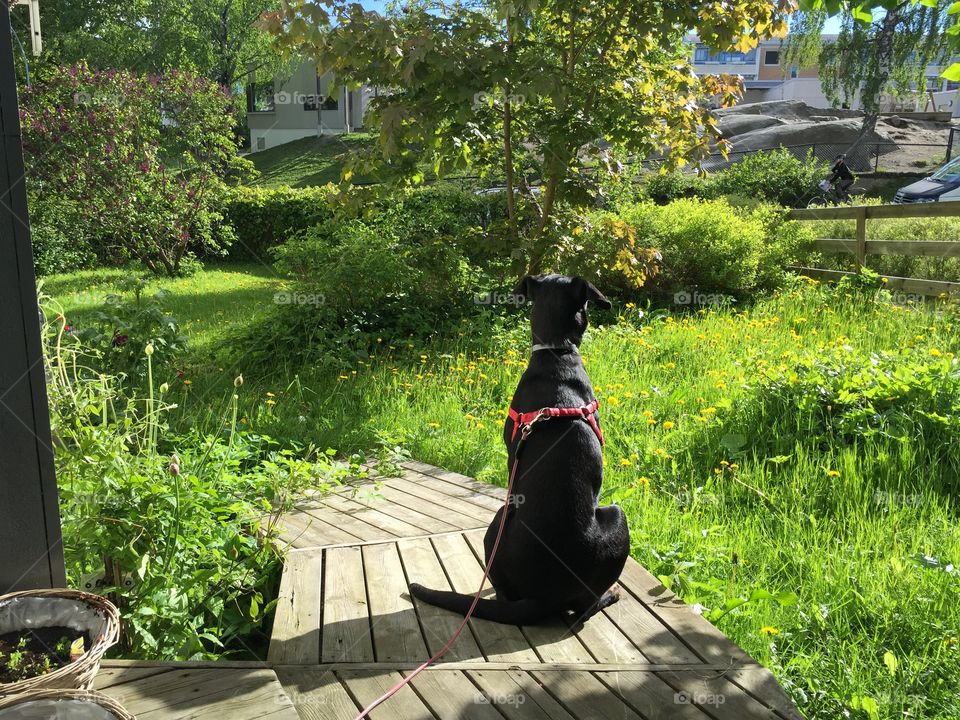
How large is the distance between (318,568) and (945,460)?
13.1 feet

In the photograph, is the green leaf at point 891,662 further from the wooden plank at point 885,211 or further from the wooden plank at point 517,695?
the wooden plank at point 885,211

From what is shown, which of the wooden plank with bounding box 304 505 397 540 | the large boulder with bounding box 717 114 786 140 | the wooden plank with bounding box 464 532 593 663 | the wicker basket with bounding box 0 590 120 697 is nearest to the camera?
the wicker basket with bounding box 0 590 120 697

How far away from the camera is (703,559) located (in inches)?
141

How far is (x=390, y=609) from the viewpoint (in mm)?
2906

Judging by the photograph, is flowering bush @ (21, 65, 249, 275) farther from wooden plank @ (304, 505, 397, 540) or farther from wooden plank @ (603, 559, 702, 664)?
wooden plank @ (603, 559, 702, 664)

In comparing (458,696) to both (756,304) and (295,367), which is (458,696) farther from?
(756,304)

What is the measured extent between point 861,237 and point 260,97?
43893 mm

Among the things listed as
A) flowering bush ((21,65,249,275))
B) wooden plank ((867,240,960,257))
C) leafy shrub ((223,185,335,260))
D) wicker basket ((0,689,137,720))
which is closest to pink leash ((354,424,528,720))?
wicker basket ((0,689,137,720))

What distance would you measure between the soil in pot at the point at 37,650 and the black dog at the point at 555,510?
131 centimetres

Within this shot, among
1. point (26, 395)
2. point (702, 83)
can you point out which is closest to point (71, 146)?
point (702, 83)

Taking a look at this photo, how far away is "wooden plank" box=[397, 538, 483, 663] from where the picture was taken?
2.62 meters

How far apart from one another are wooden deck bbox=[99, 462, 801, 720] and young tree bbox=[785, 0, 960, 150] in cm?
3022

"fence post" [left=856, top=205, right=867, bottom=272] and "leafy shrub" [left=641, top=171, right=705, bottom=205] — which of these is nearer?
"fence post" [left=856, top=205, right=867, bottom=272]

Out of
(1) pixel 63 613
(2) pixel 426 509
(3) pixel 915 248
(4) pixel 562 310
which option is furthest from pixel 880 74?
(1) pixel 63 613
